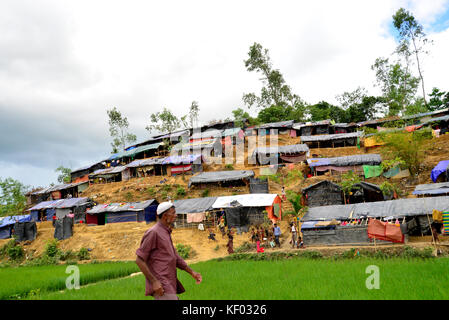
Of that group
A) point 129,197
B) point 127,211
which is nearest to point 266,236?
point 127,211

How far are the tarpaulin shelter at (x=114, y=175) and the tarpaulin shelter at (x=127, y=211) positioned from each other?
9.22 m

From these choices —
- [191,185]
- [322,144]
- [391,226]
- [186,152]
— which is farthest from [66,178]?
[391,226]

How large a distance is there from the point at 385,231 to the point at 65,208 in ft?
92.7

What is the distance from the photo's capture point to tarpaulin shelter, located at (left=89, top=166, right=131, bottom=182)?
35344mm

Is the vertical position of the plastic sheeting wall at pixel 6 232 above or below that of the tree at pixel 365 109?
below

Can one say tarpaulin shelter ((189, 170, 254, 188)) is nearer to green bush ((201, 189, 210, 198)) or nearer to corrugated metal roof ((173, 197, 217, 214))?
green bush ((201, 189, 210, 198))

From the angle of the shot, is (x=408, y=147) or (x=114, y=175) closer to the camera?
(x=408, y=147)

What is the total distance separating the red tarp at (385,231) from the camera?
1306 cm

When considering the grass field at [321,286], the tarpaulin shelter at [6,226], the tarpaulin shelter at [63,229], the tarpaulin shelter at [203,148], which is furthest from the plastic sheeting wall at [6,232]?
the grass field at [321,286]

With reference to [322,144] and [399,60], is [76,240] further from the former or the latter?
[399,60]

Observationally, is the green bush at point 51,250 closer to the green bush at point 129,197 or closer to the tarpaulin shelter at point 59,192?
the green bush at point 129,197

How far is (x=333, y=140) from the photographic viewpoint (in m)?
34.4

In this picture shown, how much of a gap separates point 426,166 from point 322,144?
1335 cm

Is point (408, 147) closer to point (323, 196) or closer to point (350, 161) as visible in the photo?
point (350, 161)
